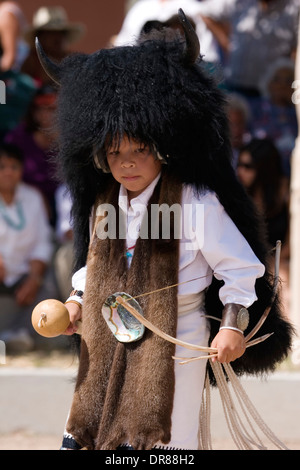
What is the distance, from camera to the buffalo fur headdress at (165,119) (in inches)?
123

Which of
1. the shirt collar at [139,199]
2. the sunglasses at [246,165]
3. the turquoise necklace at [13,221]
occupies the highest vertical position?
the sunglasses at [246,165]

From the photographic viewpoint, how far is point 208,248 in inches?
123

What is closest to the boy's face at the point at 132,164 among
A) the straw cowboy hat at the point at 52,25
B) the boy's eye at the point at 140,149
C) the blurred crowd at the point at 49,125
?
the boy's eye at the point at 140,149

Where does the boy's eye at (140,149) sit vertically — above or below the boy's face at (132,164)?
above

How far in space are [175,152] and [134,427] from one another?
0.97 meters

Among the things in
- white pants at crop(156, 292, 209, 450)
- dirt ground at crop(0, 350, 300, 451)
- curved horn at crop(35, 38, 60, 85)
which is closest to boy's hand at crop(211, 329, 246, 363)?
white pants at crop(156, 292, 209, 450)

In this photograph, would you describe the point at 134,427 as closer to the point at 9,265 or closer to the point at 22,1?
the point at 9,265

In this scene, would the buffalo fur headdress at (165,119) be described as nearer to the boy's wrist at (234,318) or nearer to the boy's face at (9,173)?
the boy's wrist at (234,318)

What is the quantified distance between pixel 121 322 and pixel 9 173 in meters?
3.32

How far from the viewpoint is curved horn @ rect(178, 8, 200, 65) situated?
120 inches

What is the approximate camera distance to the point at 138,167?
10.4ft

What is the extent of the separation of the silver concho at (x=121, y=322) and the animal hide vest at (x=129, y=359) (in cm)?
3

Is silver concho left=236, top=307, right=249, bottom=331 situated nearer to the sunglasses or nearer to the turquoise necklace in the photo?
the sunglasses

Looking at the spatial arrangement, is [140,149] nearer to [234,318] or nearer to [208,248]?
[208,248]
